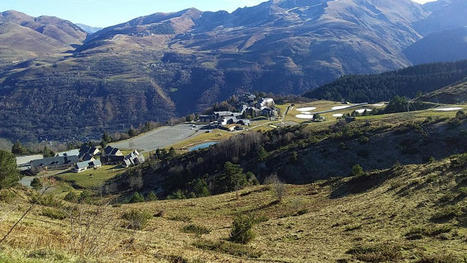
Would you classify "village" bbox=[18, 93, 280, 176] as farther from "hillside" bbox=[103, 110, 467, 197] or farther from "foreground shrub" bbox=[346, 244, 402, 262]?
"foreground shrub" bbox=[346, 244, 402, 262]

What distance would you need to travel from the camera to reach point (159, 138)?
123 m

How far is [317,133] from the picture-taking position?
71.7 metres

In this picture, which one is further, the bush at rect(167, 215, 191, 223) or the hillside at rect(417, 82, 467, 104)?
the hillside at rect(417, 82, 467, 104)

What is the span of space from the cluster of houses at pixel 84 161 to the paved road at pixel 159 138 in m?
10.7

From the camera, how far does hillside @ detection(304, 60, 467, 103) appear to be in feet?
531

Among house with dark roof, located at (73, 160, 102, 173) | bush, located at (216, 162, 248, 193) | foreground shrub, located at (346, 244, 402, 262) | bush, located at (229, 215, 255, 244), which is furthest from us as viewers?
house with dark roof, located at (73, 160, 102, 173)

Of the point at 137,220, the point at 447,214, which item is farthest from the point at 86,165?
the point at 447,214

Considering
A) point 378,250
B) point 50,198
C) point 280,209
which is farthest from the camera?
point 280,209

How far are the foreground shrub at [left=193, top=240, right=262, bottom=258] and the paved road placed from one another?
93362mm

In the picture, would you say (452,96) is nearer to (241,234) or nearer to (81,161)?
(81,161)

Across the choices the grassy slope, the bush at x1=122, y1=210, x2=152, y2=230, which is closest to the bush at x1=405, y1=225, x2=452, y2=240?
the grassy slope

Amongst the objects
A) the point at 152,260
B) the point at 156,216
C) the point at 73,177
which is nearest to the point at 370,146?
the point at 156,216

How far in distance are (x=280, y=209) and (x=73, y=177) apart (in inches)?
2543

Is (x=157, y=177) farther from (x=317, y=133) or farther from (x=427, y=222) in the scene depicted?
(x=427, y=222)
